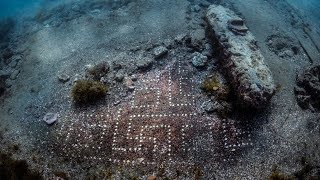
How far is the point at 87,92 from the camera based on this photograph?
1047cm

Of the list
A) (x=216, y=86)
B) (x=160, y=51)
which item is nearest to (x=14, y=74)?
(x=160, y=51)

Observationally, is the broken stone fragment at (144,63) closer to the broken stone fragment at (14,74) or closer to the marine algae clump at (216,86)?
the marine algae clump at (216,86)

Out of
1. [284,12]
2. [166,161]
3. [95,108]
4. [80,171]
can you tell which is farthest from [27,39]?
[284,12]

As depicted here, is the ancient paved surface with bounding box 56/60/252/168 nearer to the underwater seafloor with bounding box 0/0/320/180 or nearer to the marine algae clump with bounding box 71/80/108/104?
the underwater seafloor with bounding box 0/0/320/180

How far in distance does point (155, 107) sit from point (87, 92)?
8.44ft

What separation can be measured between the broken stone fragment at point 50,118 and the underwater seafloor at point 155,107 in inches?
2.0

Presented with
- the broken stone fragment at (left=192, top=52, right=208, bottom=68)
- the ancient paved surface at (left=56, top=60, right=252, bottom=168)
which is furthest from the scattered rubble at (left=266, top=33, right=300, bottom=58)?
the ancient paved surface at (left=56, top=60, right=252, bottom=168)

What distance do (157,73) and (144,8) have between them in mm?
5657

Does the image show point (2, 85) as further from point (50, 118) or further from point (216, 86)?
point (216, 86)

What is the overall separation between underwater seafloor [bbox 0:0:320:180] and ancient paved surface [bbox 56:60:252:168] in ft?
0.11

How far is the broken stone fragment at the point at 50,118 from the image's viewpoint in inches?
412

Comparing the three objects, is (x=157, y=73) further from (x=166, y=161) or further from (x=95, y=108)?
Answer: (x=166, y=161)

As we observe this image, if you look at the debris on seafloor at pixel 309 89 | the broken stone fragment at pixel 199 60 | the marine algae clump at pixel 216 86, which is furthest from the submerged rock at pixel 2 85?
the debris on seafloor at pixel 309 89

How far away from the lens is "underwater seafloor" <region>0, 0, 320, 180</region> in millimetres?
8961
